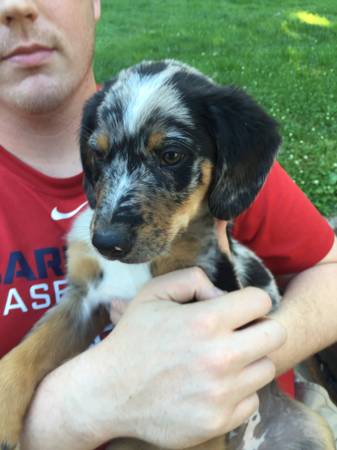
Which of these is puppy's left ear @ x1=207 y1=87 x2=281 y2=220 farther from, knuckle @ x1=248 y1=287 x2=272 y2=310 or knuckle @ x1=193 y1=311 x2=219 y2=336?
knuckle @ x1=193 y1=311 x2=219 y2=336

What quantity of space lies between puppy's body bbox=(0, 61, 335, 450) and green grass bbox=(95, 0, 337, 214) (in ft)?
7.60

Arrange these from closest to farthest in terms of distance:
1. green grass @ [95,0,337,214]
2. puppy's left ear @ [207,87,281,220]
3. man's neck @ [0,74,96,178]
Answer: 1. puppy's left ear @ [207,87,281,220]
2. man's neck @ [0,74,96,178]
3. green grass @ [95,0,337,214]

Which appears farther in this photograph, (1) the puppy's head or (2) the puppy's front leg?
(1) the puppy's head

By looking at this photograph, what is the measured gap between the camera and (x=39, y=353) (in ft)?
7.26

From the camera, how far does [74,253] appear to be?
233 centimetres

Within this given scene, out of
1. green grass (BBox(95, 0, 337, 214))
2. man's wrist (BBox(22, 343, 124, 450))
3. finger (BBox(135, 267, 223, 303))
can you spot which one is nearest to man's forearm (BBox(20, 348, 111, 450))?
man's wrist (BBox(22, 343, 124, 450))

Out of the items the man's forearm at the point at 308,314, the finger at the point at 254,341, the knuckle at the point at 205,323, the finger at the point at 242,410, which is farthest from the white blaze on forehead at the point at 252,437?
the knuckle at the point at 205,323

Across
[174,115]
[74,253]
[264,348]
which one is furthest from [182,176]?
[264,348]

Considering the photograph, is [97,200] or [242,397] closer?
[242,397]

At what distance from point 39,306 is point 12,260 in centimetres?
23

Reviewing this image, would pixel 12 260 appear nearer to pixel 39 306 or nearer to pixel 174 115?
pixel 39 306

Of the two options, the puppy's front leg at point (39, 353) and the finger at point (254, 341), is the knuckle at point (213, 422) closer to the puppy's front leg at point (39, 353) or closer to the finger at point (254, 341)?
the finger at point (254, 341)

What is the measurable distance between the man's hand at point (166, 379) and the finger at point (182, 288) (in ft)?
0.29

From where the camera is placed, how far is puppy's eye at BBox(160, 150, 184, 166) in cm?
216
